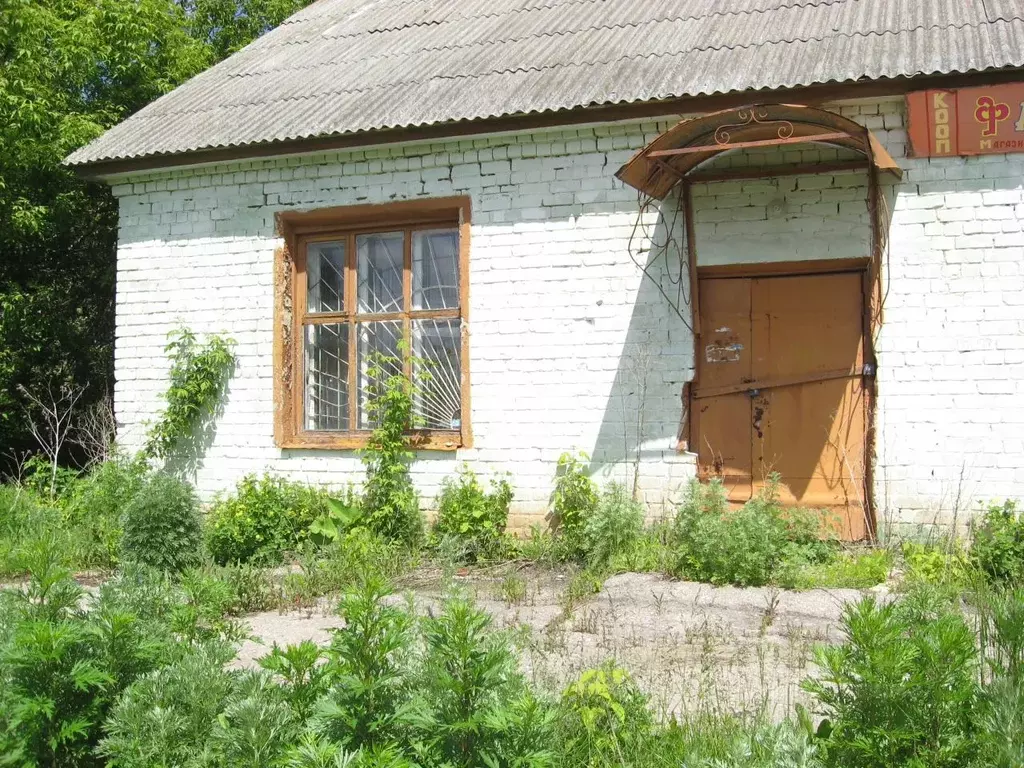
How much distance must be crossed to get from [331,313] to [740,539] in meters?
3.96

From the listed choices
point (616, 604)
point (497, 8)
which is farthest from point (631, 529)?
point (497, 8)

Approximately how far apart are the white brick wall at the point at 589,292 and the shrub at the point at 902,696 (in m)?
3.81

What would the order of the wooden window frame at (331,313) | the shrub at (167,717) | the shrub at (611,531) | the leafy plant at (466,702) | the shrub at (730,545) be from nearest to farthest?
the leafy plant at (466,702) < the shrub at (167,717) < the shrub at (730,545) < the shrub at (611,531) < the wooden window frame at (331,313)

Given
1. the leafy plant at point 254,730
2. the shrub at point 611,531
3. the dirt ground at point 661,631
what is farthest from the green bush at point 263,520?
the leafy plant at point 254,730

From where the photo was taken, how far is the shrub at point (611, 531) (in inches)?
250

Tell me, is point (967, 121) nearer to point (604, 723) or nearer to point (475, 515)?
point (475, 515)

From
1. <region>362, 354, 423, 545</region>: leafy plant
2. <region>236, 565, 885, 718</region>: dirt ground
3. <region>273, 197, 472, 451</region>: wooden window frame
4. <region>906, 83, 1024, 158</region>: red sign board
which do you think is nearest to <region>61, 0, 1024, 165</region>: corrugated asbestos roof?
<region>906, 83, 1024, 158</region>: red sign board

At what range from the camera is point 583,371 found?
273 inches

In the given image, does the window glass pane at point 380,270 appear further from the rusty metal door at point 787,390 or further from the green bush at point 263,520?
the rusty metal door at point 787,390

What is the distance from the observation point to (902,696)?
263cm

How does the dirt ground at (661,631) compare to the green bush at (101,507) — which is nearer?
the dirt ground at (661,631)

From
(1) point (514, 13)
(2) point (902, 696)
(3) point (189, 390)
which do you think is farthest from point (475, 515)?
(1) point (514, 13)

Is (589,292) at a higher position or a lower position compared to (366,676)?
higher

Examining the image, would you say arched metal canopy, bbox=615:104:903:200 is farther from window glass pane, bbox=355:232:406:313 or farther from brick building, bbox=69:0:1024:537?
window glass pane, bbox=355:232:406:313
